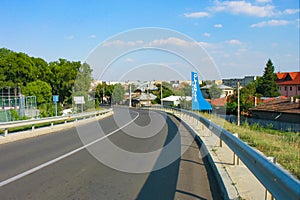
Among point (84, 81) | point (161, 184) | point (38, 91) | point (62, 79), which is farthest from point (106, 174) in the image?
point (62, 79)

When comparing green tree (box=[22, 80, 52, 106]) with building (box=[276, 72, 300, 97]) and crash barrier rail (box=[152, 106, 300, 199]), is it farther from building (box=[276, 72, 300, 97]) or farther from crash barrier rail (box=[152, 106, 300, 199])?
building (box=[276, 72, 300, 97])

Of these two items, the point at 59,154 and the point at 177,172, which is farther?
the point at 59,154

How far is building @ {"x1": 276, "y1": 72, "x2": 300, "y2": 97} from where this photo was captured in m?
86.4

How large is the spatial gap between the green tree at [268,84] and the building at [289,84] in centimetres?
378

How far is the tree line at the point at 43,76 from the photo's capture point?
53875mm

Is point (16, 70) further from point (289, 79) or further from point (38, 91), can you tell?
point (289, 79)

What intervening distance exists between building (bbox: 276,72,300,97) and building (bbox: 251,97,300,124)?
4246cm

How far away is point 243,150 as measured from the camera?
545cm

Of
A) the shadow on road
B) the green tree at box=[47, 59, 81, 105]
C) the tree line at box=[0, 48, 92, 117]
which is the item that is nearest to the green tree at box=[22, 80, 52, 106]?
the tree line at box=[0, 48, 92, 117]

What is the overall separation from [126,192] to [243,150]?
7.54 feet

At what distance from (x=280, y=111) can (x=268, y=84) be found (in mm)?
49066

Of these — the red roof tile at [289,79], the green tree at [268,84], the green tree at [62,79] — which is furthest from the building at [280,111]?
the red roof tile at [289,79]

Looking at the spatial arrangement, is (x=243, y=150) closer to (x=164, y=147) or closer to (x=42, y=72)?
(x=164, y=147)

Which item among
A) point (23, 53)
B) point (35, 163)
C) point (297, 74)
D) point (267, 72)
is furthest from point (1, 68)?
point (297, 74)
